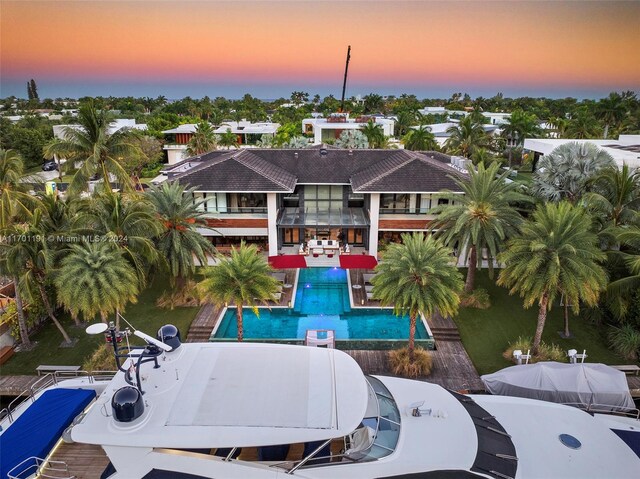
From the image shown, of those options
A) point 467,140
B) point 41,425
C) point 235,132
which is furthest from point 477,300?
point 235,132

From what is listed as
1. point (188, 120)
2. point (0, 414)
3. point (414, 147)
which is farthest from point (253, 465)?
point (188, 120)

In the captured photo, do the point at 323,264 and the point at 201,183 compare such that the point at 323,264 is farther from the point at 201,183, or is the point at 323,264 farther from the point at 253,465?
the point at 253,465

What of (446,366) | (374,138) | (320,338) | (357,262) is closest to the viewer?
(446,366)

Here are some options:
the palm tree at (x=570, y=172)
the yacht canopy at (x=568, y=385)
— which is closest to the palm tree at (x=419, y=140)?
the palm tree at (x=570, y=172)

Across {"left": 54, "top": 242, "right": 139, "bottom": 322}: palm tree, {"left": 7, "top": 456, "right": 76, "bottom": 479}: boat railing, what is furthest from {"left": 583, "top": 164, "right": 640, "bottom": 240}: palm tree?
{"left": 7, "top": 456, "right": 76, "bottom": 479}: boat railing

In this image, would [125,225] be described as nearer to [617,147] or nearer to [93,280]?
[93,280]

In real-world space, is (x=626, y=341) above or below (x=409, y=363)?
above

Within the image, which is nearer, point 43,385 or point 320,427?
point 320,427

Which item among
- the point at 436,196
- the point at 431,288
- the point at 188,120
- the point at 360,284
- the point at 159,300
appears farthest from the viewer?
the point at 188,120
